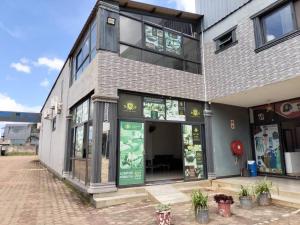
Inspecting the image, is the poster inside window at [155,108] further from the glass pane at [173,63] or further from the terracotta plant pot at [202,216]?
the terracotta plant pot at [202,216]

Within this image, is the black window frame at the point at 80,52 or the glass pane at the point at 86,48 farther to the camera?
the glass pane at the point at 86,48

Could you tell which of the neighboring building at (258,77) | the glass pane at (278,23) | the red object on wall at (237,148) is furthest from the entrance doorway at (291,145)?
the glass pane at (278,23)

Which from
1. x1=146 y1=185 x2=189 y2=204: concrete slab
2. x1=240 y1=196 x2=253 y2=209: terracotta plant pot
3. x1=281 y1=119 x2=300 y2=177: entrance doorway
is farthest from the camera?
x1=281 y1=119 x2=300 y2=177: entrance doorway

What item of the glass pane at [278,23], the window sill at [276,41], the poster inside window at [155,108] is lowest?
the poster inside window at [155,108]

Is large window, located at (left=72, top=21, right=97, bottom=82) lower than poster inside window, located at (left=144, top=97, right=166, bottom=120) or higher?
higher

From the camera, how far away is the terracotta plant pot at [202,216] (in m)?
4.57

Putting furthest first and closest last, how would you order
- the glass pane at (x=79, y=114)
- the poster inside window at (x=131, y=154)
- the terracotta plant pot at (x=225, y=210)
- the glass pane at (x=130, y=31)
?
1. the glass pane at (x=79, y=114)
2. the glass pane at (x=130, y=31)
3. the poster inside window at (x=131, y=154)
4. the terracotta plant pot at (x=225, y=210)

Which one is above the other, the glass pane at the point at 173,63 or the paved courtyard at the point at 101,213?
the glass pane at the point at 173,63

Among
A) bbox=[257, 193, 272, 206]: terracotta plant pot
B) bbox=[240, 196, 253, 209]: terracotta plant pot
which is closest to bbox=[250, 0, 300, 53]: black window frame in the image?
bbox=[257, 193, 272, 206]: terracotta plant pot

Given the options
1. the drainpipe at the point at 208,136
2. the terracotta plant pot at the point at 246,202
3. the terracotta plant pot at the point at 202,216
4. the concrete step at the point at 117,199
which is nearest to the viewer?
the terracotta plant pot at the point at 202,216

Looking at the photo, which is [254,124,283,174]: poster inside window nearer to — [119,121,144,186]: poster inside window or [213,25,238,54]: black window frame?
[213,25,238,54]: black window frame

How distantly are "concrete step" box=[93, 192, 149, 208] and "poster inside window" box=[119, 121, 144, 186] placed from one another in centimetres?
36

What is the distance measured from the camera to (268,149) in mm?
8945

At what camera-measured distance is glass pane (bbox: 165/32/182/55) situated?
331 inches
